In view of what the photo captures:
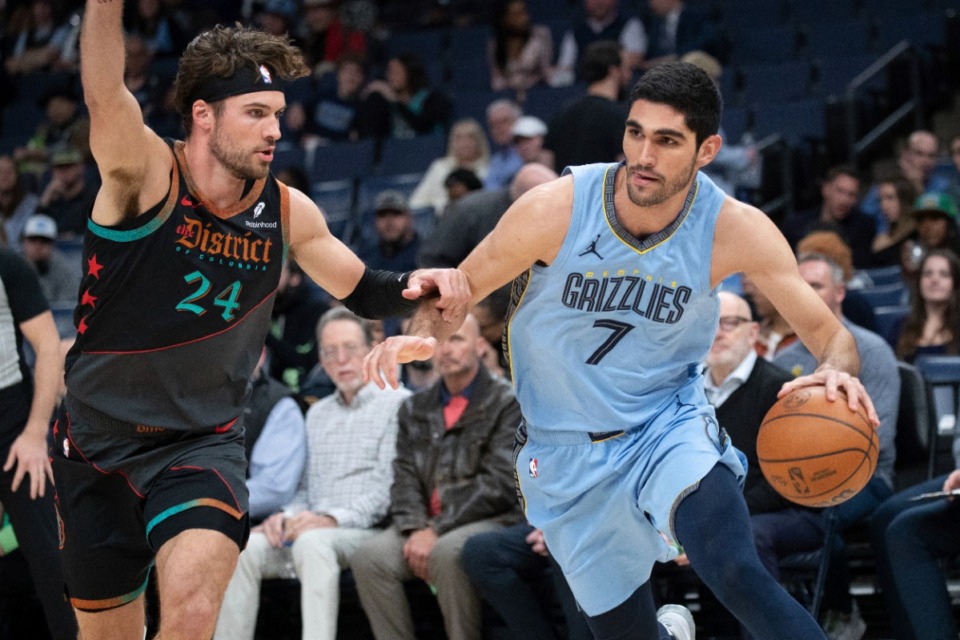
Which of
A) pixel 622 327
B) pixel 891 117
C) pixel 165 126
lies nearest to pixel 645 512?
pixel 622 327

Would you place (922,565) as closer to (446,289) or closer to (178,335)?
(446,289)

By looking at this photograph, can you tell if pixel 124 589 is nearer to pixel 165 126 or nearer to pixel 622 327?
pixel 622 327

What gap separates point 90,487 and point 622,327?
184cm

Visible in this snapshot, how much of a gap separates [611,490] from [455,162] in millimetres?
6785

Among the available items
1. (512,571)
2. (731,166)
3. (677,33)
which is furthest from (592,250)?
(677,33)

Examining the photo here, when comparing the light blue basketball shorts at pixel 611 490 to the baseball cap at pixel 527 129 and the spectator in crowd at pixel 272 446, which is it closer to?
the spectator in crowd at pixel 272 446

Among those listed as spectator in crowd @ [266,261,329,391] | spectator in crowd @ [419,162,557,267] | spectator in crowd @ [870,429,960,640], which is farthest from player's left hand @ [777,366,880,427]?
spectator in crowd @ [266,261,329,391]

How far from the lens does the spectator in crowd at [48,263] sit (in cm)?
1010

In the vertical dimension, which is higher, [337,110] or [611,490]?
[337,110]

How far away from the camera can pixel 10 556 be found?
728 centimetres

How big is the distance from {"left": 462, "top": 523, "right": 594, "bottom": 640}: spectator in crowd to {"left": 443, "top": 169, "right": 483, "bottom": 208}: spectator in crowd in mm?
3934

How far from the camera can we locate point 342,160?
12.5 m

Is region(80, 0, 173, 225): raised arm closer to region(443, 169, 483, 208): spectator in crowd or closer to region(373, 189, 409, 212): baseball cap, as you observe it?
region(373, 189, 409, 212): baseball cap

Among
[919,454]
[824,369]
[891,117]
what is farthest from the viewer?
[891,117]
